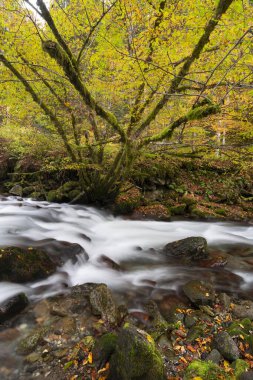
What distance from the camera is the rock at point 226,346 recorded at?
3.14 metres

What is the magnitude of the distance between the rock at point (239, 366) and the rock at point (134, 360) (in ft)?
2.70

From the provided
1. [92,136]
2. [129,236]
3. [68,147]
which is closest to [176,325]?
[129,236]

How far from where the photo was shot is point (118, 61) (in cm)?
658

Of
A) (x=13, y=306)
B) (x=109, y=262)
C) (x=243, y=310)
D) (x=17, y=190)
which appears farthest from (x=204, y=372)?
(x=17, y=190)

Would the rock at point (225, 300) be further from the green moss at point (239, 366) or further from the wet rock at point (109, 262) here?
the wet rock at point (109, 262)

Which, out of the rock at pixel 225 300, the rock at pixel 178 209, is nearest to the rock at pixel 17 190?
the rock at pixel 178 209

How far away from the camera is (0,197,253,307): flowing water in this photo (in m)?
5.00

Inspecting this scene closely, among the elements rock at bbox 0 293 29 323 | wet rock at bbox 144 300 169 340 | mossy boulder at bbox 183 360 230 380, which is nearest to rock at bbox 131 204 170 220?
wet rock at bbox 144 300 169 340

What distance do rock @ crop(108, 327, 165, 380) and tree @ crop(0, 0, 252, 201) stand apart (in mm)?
3457

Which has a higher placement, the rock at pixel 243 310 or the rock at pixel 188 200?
the rock at pixel 188 200

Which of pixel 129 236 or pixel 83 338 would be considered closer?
pixel 83 338

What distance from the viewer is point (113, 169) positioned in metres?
8.89

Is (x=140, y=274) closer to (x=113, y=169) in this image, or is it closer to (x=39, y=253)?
(x=39, y=253)

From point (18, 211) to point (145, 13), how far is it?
6.81m
